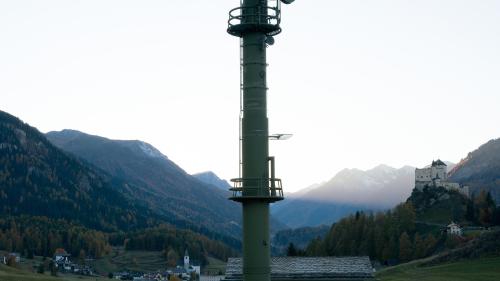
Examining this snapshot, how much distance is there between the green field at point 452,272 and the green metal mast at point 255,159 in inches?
3401

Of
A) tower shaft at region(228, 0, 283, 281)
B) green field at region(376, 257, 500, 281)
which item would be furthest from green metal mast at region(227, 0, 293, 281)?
green field at region(376, 257, 500, 281)

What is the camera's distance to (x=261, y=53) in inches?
1420

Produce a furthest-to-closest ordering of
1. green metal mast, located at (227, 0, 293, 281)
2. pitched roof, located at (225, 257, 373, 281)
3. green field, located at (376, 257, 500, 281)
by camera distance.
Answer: green field, located at (376, 257, 500, 281) → pitched roof, located at (225, 257, 373, 281) → green metal mast, located at (227, 0, 293, 281)

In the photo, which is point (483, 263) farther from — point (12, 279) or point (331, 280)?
point (12, 279)

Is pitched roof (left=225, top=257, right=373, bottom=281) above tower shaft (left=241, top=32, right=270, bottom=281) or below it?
below

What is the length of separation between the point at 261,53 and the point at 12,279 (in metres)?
80.3

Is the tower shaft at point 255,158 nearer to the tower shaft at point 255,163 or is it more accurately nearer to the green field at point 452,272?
the tower shaft at point 255,163

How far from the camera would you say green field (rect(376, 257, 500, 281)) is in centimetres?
11884

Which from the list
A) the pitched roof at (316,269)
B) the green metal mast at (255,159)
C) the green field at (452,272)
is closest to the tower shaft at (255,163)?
the green metal mast at (255,159)

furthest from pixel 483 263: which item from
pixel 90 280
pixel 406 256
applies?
pixel 90 280

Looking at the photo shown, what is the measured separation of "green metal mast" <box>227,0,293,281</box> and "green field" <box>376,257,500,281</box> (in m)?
86.4

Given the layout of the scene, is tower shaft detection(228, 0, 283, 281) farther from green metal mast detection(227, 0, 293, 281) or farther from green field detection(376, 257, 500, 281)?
green field detection(376, 257, 500, 281)

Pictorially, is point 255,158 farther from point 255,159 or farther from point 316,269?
point 316,269

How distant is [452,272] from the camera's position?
129 meters
